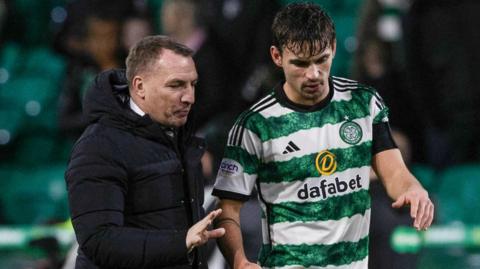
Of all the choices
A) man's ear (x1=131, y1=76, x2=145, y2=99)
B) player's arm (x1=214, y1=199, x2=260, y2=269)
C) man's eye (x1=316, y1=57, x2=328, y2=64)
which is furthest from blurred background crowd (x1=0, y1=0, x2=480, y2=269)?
man's eye (x1=316, y1=57, x2=328, y2=64)

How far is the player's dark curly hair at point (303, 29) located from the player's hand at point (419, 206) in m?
0.55

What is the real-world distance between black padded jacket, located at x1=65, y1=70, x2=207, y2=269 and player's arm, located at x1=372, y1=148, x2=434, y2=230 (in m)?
0.63

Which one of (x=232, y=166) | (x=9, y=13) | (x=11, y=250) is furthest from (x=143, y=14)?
(x=232, y=166)

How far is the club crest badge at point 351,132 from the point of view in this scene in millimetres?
3928

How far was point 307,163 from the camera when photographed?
390 centimetres

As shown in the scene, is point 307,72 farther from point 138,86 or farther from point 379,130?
point 138,86

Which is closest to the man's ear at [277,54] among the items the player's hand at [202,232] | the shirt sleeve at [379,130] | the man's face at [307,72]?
the man's face at [307,72]

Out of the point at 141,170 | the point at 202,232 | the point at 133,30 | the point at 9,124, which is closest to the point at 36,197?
the point at 9,124

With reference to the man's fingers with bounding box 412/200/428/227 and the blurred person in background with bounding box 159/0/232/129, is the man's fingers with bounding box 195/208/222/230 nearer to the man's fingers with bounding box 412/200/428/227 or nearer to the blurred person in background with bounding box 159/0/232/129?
the man's fingers with bounding box 412/200/428/227

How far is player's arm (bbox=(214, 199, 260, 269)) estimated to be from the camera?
12.5 ft

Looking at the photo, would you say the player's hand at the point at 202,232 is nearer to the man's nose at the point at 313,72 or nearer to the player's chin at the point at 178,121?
the player's chin at the point at 178,121

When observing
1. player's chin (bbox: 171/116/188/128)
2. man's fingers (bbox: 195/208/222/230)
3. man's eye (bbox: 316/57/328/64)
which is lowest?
man's fingers (bbox: 195/208/222/230)

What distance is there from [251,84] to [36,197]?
1.76 metres

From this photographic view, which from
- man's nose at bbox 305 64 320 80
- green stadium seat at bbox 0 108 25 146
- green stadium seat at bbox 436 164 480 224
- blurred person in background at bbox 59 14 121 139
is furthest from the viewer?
green stadium seat at bbox 0 108 25 146
